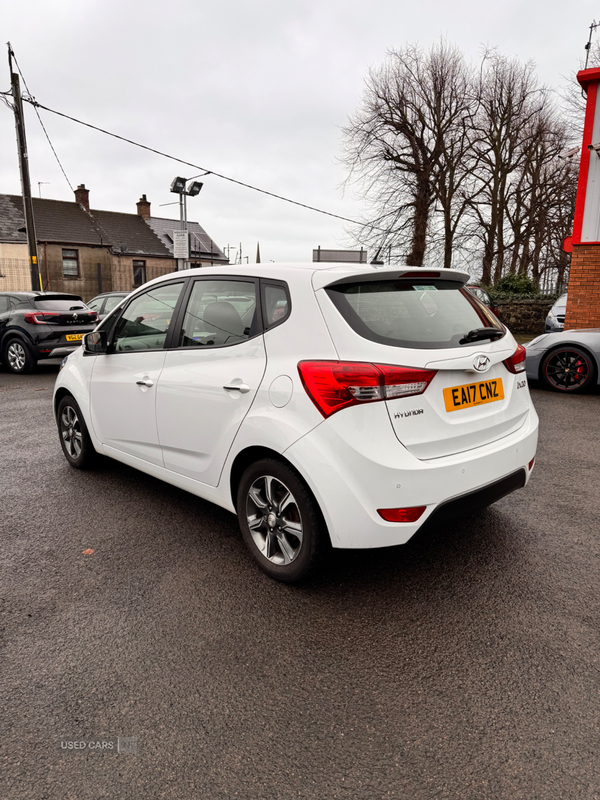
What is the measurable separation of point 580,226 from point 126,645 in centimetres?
1167

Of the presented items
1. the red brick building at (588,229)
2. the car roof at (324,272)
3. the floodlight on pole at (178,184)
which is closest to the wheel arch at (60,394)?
the car roof at (324,272)

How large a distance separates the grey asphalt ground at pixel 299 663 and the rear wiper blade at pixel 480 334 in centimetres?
124

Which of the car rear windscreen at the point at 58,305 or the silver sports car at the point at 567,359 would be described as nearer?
the silver sports car at the point at 567,359

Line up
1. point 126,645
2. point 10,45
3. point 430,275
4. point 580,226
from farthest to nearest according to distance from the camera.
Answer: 1. point 10,45
2. point 580,226
3. point 430,275
4. point 126,645

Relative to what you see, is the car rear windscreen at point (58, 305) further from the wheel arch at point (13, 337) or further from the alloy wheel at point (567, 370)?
the alloy wheel at point (567, 370)

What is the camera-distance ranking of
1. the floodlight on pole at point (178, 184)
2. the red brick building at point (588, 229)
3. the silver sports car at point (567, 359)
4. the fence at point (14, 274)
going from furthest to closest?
the fence at point (14, 274), the floodlight on pole at point (178, 184), the red brick building at point (588, 229), the silver sports car at point (567, 359)

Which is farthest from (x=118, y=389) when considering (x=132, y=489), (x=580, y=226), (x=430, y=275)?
(x=580, y=226)

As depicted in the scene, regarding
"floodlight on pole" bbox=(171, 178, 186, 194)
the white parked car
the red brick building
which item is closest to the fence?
"floodlight on pole" bbox=(171, 178, 186, 194)

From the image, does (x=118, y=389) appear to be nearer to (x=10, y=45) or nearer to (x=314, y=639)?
(x=314, y=639)

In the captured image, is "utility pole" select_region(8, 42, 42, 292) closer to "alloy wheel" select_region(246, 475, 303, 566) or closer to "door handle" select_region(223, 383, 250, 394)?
"door handle" select_region(223, 383, 250, 394)

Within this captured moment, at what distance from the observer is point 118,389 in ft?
13.2

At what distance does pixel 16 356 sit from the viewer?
11.2 metres

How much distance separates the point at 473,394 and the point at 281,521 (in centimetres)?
116

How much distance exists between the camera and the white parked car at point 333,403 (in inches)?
99.6
